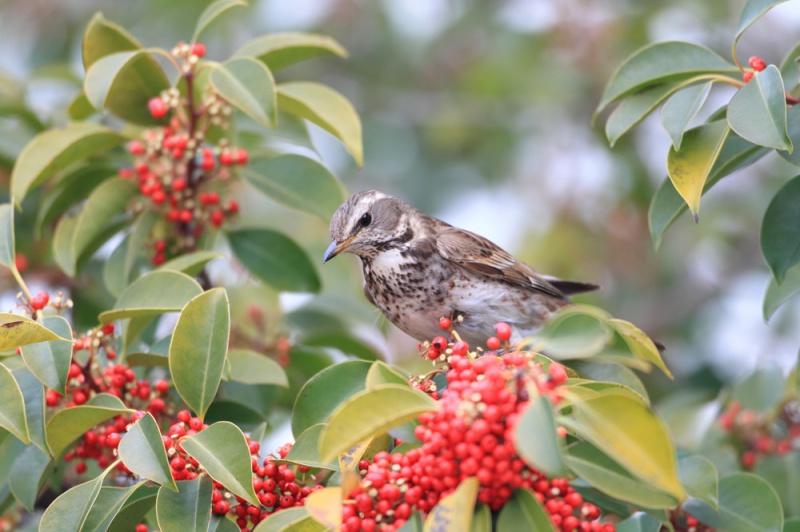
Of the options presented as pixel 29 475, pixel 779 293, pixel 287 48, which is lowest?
pixel 29 475

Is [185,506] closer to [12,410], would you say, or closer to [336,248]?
[12,410]

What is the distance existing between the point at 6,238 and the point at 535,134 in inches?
254

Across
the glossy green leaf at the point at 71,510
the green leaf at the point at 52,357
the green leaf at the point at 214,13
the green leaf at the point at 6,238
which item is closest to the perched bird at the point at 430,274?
the green leaf at the point at 214,13

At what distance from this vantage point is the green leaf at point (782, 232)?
3863 mm

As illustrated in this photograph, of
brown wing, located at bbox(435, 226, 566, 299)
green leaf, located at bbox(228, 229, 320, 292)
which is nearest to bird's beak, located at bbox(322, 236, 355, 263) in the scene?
green leaf, located at bbox(228, 229, 320, 292)

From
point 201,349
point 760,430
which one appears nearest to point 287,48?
point 201,349

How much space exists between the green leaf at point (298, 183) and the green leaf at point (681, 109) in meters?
1.86

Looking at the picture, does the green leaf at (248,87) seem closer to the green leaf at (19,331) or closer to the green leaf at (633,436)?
the green leaf at (19,331)

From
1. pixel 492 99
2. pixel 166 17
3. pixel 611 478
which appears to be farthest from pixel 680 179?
pixel 166 17

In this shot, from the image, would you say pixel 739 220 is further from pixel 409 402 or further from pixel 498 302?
pixel 409 402

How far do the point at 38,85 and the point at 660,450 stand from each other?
17.4ft

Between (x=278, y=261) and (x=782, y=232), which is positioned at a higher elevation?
(x=782, y=232)

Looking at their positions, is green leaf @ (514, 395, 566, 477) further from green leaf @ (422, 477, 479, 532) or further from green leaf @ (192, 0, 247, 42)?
green leaf @ (192, 0, 247, 42)

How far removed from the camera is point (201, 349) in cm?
341
